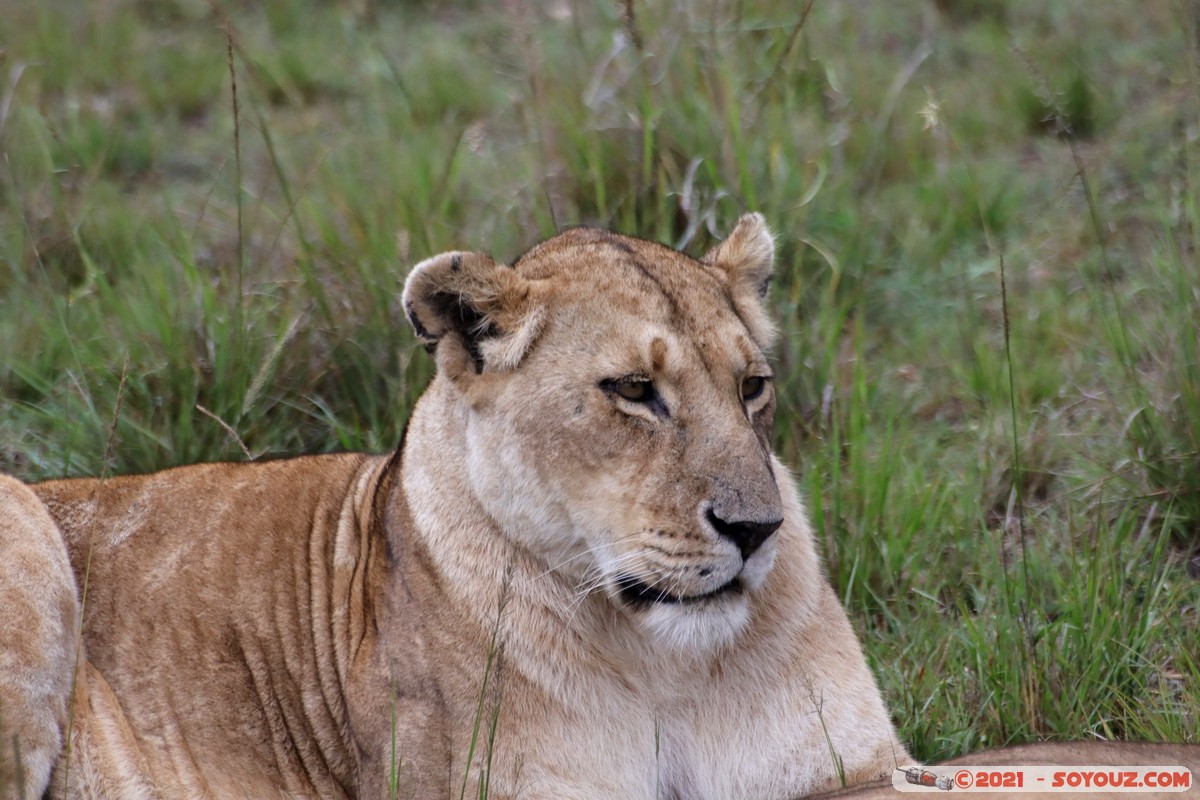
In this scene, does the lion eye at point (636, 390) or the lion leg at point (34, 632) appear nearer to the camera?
→ the lion eye at point (636, 390)

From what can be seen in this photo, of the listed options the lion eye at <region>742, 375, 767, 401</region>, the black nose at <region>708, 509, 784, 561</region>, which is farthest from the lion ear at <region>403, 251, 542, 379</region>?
the black nose at <region>708, 509, 784, 561</region>

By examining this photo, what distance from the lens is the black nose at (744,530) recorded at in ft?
9.83

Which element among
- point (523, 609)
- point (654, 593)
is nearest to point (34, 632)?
point (523, 609)

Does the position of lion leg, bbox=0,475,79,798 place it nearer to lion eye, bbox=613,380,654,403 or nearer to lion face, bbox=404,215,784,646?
lion face, bbox=404,215,784,646

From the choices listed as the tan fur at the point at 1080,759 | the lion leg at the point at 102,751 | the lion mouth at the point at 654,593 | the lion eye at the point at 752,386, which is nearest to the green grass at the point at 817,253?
the tan fur at the point at 1080,759

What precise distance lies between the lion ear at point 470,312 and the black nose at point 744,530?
580mm

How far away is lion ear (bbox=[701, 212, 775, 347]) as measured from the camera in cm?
360

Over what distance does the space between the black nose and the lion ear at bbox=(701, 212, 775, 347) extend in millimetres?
683

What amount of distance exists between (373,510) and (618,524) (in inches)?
33.3

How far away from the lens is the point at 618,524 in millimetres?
3090

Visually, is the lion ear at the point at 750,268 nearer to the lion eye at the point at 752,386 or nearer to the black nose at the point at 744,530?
the lion eye at the point at 752,386

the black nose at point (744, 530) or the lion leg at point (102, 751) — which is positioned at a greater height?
the black nose at point (744, 530)

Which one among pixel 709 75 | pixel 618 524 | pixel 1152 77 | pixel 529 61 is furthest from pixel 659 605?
pixel 1152 77

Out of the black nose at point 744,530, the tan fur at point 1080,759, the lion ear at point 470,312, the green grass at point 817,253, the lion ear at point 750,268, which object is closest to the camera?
the tan fur at point 1080,759
